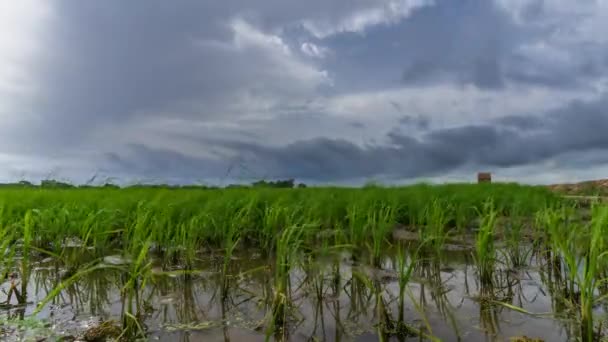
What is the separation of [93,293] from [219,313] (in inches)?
62.6

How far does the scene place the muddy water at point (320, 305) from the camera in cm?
309

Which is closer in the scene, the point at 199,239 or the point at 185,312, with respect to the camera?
the point at 185,312

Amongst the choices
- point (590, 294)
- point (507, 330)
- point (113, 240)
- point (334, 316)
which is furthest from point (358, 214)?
point (113, 240)

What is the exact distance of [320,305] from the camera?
3.57 meters

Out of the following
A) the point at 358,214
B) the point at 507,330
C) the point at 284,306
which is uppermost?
the point at 358,214

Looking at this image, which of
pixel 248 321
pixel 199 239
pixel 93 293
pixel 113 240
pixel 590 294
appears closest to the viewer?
pixel 590 294

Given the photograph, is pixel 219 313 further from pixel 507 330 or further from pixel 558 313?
pixel 558 313

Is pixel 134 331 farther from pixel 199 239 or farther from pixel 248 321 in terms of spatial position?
pixel 199 239

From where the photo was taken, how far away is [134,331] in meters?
3.06

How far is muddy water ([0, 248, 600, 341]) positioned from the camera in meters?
3.09

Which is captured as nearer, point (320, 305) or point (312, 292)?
point (320, 305)

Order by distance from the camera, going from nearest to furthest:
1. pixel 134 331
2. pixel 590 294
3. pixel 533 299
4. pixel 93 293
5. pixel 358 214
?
pixel 590 294 < pixel 134 331 < pixel 533 299 < pixel 93 293 < pixel 358 214

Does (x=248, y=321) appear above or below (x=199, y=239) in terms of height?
below

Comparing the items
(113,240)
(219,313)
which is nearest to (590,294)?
(219,313)
